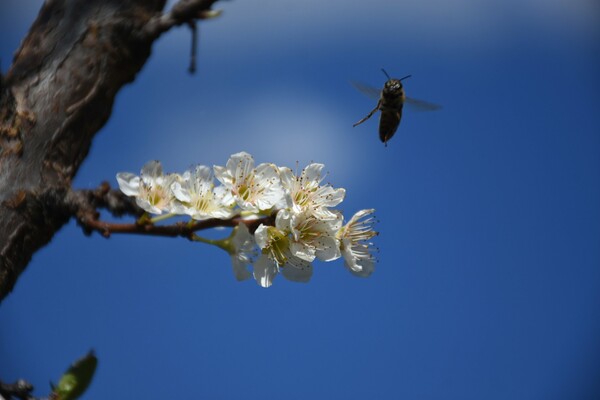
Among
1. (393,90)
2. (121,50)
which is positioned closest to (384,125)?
(393,90)

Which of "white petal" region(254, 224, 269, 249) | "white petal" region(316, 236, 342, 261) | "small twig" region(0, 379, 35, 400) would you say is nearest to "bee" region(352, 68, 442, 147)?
"white petal" region(316, 236, 342, 261)

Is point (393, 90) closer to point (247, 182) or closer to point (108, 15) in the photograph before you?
point (247, 182)

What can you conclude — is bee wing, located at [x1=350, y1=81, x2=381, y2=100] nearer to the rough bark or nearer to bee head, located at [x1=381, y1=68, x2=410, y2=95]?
bee head, located at [x1=381, y1=68, x2=410, y2=95]

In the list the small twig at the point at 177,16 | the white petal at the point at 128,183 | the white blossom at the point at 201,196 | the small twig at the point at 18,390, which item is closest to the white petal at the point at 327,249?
the white blossom at the point at 201,196

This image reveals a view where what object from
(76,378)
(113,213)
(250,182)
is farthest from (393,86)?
(76,378)

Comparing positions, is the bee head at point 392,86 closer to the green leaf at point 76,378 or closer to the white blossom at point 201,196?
the white blossom at point 201,196

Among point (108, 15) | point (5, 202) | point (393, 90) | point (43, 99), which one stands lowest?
point (5, 202)
